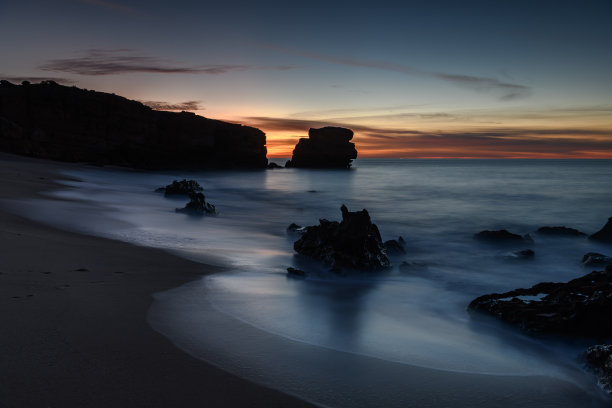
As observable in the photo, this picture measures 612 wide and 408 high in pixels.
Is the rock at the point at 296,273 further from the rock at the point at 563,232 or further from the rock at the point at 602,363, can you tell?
the rock at the point at 563,232

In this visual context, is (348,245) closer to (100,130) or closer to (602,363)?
(602,363)

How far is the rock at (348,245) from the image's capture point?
21.7ft

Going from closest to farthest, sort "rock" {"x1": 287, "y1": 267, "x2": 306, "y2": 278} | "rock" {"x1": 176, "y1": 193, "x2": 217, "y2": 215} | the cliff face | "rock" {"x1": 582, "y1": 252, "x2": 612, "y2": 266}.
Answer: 1. "rock" {"x1": 287, "y1": 267, "x2": 306, "y2": 278}
2. "rock" {"x1": 582, "y1": 252, "x2": 612, "y2": 266}
3. "rock" {"x1": 176, "y1": 193, "x2": 217, "y2": 215}
4. the cliff face

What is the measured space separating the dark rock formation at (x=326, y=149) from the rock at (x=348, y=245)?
7001cm

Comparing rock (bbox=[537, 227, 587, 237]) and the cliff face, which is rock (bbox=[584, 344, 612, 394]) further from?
the cliff face

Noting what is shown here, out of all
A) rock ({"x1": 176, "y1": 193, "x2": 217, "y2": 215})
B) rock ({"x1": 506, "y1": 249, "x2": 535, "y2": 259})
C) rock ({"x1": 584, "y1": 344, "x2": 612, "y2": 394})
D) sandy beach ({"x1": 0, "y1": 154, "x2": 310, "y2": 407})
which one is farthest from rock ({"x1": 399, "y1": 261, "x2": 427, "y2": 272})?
rock ({"x1": 176, "y1": 193, "x2": 217, "y2": 215})

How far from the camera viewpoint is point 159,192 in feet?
65.2

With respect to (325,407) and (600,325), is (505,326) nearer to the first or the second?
(600,325)

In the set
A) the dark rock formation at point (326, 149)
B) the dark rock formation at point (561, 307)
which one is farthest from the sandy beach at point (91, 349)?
the dark rock formation at point (326, 149)

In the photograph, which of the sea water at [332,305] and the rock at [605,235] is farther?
the rock at [605,235]

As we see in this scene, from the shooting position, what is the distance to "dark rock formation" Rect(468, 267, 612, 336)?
3766mm

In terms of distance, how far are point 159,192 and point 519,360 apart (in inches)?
733

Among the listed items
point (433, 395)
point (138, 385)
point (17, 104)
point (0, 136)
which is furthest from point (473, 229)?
point (17, 104)

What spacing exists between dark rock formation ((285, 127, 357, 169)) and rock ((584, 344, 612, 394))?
74125 millimetres
